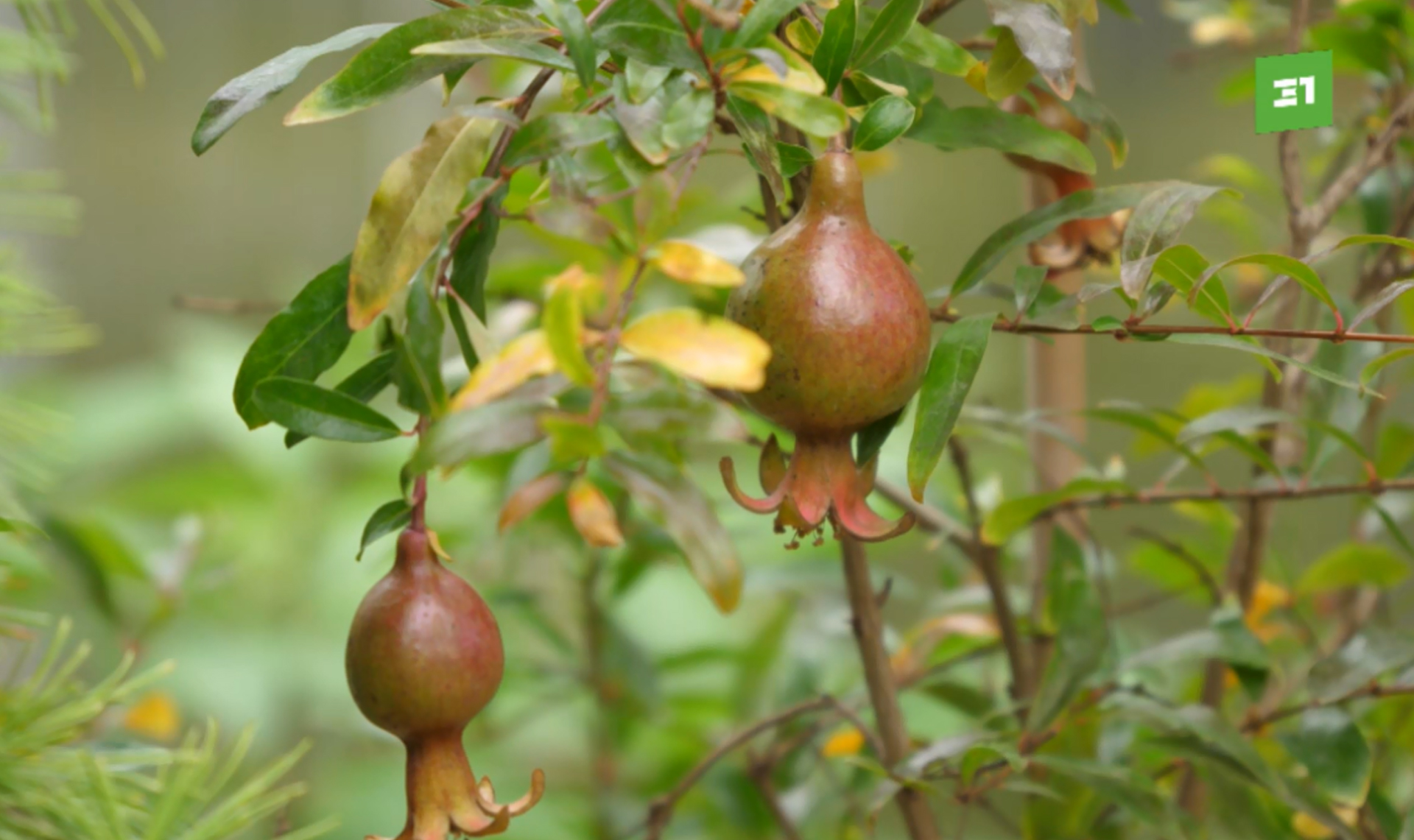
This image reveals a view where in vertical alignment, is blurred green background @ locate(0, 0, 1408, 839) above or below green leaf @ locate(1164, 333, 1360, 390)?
below

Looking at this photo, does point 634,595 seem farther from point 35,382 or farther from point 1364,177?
point 1364,177

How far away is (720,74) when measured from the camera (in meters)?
0.36

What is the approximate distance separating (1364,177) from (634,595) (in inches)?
35.9

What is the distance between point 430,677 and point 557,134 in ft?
0.52

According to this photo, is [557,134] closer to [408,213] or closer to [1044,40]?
[408,213]

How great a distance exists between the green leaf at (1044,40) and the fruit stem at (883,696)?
23 cm

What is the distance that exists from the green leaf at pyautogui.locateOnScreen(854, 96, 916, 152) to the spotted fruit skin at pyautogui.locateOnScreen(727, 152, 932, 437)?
18 mm

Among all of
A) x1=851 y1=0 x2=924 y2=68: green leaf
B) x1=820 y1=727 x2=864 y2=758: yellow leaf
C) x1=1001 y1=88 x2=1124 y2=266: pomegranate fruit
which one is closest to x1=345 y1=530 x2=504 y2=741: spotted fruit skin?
x1=851 y1=0 x2=924 y2=68: green leaf

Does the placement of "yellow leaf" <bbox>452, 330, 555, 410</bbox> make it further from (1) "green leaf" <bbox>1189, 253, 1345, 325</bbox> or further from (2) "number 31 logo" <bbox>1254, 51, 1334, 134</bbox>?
(2) "number 31 logo" <bbox>1254, 51, 1334, 134</bbox>

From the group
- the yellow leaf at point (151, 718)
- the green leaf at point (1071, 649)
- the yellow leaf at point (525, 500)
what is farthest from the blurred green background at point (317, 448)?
the yellow leaf at point (525, 500)

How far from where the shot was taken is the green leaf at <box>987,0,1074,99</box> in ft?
1.29

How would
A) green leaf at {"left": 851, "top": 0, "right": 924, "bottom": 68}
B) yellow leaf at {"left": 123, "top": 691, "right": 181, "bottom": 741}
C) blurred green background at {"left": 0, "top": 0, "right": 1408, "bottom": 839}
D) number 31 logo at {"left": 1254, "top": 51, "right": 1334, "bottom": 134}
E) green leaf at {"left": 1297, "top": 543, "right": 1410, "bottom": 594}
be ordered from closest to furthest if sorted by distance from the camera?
1. green leaf at {"left": 851, "top": 0, "right": 924, "bottom": 68}
2. number 31 logo at {"left": 1254, "top": 51, "right": 1334, "bottom": 134}
3. green leaf at {"left": 1297, "top": 543, "right": 1410, "bottom": 594}
4. yellow leaf at {"left": 123, "top": 691, "right": 181, "bottom": 741}
5. blurred green background at {"left": 0, "top": 0, "right": 1408, "bottom": 839}

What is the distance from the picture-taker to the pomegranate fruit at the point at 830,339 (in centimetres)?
36

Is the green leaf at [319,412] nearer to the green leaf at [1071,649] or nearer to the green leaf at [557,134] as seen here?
the green leaf at [557,134]
